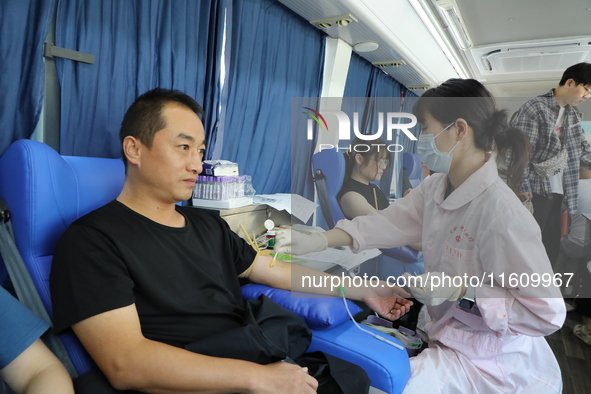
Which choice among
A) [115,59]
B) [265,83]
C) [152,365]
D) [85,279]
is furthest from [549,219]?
[265,83]

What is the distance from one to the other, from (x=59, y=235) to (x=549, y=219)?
1.31 metres

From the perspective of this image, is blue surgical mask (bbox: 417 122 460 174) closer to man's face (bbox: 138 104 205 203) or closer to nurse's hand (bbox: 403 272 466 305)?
nurse's hand (bbox: 403 272 466 305)

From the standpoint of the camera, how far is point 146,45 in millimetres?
1644

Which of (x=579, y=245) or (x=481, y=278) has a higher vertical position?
(x=579, y=245)

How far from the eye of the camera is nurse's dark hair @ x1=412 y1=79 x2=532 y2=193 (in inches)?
30.5

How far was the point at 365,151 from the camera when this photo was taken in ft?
2.92

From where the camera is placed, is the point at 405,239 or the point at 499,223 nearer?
the point at 499,223

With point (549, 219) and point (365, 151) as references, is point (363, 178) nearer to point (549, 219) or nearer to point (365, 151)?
point (365, 151)

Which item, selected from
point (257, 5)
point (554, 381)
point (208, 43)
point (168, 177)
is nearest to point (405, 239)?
point (554, 381)

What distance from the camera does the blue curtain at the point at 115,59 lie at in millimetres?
1393

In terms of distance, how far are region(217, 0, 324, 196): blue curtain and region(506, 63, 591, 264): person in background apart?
1.45 meters

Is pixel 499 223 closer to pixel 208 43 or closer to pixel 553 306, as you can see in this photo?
pixel 553 306

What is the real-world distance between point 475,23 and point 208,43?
145cm

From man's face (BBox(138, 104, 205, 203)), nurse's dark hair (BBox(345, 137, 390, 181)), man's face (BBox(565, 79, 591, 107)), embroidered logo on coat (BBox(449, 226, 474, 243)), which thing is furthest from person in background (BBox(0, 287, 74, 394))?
man's face (BBox(565, 79, 591, 107))
